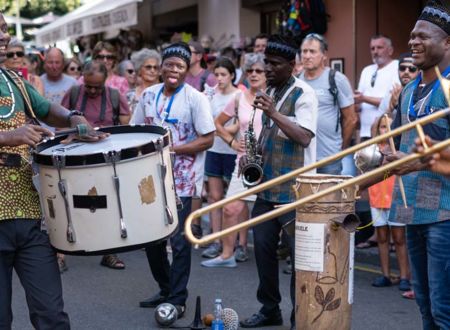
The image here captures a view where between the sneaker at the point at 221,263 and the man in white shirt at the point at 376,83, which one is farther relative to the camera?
the man in white shirt at the point at 376,83

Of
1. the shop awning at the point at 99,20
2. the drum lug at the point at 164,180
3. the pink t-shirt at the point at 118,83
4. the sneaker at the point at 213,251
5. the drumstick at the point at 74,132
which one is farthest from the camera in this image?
the shop awning at the point at 99,20

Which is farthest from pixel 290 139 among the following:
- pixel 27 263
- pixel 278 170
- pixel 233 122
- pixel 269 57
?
pixel 233 122

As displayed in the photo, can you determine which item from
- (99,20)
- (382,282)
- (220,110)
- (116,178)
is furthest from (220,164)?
(99,20)

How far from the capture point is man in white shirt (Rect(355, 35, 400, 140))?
30.8 ft

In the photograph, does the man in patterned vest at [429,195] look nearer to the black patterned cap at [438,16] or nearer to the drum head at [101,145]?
the black patterned cap at [438,16]

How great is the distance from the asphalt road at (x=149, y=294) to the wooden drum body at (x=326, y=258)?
1.04 m

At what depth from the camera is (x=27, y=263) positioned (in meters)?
4.78

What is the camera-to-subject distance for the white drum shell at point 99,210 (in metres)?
4.72

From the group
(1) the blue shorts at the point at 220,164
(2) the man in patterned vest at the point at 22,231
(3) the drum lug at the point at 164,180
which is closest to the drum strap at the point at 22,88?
(2) the man in patterned vest at the point at 22,231

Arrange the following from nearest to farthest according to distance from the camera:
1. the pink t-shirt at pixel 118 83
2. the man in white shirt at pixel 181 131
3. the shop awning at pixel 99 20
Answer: the man in white shirt at pixel 181 131 < the pink t-shirt at pixel 118 83 < the shop awning at pixel 99 20

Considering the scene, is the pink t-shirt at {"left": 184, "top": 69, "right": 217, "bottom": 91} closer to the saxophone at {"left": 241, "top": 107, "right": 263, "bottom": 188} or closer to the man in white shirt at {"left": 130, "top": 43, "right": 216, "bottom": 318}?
the man in white shirt at {"left": 130, "top": 43, "right": 216, "bottom": 318}

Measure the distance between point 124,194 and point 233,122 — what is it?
14.4 ft

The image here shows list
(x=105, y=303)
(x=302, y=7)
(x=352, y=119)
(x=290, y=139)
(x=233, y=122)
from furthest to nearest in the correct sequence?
(x=302, y=7), (x=233, y=122), (x=352, y=119), (x=105, y=303), (x=290, y=139)

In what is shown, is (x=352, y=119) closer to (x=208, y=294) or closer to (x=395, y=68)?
(x=395, y=68)
